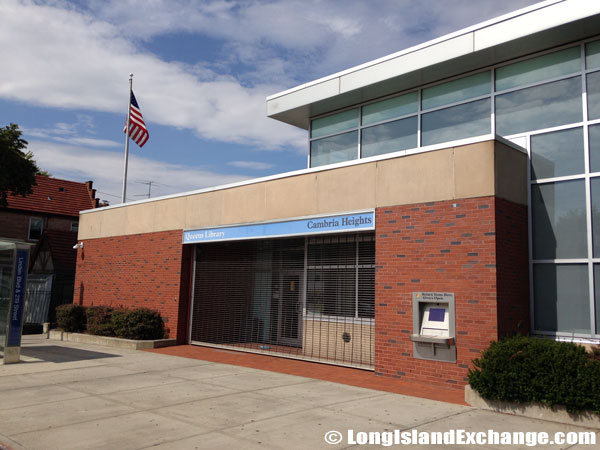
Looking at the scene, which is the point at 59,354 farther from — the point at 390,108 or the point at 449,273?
the point at 390,108

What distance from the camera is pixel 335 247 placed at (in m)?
13.4

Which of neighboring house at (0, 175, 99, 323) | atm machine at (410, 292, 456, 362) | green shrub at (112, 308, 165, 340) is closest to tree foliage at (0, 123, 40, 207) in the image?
neighboring house at (0, 175, 99, 323)

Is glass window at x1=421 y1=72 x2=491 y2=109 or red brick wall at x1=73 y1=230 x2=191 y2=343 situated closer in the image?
glass window at x1=421 y1=72 x2=491 y2=109

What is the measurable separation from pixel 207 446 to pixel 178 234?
1144 centimetres

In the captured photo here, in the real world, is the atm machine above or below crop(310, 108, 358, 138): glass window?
below

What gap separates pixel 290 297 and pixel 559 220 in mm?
6791

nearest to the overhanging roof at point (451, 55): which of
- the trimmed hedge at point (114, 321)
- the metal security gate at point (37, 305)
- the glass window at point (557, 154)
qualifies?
the glass window at point (557, 154)

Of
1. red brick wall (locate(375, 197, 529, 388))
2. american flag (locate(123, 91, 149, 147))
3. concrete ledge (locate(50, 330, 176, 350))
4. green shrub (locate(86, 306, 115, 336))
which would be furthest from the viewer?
american flag (locate(123, 91, 149, 147))

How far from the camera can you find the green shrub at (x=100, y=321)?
17344 mm

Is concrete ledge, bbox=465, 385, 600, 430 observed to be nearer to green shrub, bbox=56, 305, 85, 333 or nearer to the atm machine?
the atm machine

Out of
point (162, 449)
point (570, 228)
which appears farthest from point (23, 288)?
point (570, 228)

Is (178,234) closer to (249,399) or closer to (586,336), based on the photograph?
(249,399)

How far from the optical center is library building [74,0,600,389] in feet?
33.4

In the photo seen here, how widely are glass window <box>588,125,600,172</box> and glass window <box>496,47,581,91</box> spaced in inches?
55.9
